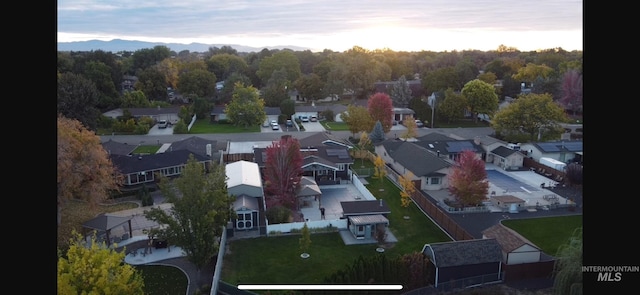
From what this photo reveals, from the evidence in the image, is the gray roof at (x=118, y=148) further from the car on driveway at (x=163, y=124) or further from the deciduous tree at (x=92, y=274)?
the deciduous tree at (x=92, y=274)

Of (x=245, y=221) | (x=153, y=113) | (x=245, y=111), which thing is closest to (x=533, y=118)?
(x=245, y=111)

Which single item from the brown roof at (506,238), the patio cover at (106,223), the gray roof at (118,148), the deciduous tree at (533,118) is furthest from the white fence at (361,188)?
the deciduous tree at (533,118)

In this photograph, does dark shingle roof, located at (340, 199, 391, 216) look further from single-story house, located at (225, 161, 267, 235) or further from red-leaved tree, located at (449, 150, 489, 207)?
red-leaved tree, located at (449, 150, 489, 207)

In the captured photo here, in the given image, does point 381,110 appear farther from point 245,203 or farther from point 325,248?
point 325,248

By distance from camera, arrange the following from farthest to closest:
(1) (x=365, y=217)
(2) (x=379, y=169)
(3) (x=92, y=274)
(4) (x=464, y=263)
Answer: (2) (x=379, y=169)
(1) (x=365, y=217)
(4) (x=464, y=263)
(3) (x=92, y=274)
